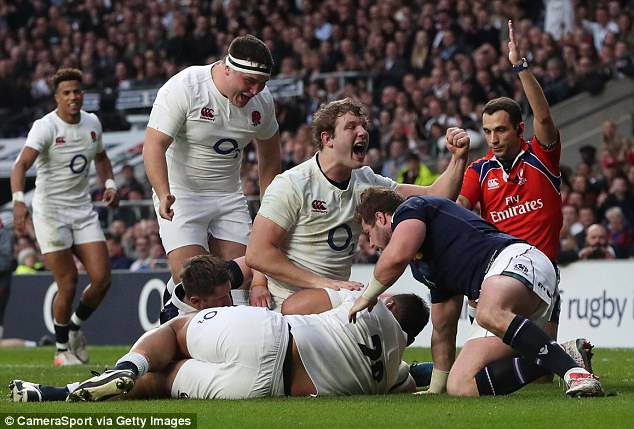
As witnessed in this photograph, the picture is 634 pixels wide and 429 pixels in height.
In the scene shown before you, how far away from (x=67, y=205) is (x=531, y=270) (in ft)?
22.8

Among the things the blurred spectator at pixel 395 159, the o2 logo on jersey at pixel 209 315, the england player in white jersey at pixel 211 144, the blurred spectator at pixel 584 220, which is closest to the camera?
the o2 logo on jersey at pixel 209 315

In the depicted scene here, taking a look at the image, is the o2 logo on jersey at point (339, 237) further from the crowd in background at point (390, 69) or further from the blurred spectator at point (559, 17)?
the blurred spectator at point (559, 17)

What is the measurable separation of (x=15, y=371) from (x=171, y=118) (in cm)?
365

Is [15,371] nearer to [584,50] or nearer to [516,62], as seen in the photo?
[516,62]

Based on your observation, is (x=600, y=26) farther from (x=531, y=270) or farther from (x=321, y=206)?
(x=531, y=270)

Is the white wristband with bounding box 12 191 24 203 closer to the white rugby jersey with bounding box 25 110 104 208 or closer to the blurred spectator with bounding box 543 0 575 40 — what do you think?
the white rugby jersey with bounding box 25 110 104 208

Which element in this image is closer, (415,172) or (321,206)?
(321,206)

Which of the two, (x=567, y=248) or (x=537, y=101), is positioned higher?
(x=537, y=101)

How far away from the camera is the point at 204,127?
941 centimetres

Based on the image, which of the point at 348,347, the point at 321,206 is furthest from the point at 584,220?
the point at 348,347

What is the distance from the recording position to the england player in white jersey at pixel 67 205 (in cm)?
1289

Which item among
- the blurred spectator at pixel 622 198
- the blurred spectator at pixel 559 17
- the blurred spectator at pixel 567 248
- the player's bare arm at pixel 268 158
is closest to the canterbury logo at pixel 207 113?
the player's bare arm at pixel 268 158

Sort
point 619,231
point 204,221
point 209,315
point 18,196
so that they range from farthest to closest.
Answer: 1. point 619,231
2. point 18,196
3. point 204,221
4. point 209,315

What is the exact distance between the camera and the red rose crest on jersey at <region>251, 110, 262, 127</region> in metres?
9.55
